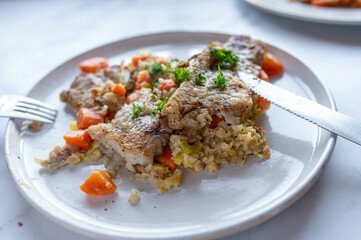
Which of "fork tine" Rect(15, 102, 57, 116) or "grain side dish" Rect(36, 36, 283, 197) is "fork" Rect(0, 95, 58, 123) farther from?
"grain side dish" Rect(36, 36, 283, 197)

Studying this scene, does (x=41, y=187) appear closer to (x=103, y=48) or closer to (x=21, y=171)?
(x=21, y=171)

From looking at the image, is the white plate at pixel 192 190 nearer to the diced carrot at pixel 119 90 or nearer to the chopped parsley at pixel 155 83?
the diced carrot at pixel 119 90

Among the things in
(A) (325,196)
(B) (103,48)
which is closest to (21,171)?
(B) (103,48)

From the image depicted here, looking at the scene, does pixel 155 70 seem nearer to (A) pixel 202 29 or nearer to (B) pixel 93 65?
(B) pixel 93 65

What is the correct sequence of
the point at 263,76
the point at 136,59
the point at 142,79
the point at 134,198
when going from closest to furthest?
the point at 134,198 < the point at 263,76 < the point at 142,79 < the point at 136,59

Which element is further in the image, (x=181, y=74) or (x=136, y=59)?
(x=136, y=59)

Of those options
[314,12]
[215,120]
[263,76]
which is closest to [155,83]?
[215,120]

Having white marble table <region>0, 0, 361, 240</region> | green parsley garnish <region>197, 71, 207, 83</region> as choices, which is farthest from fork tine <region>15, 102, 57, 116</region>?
green parsley garnish <region>197, 71, 207, 83</region>
